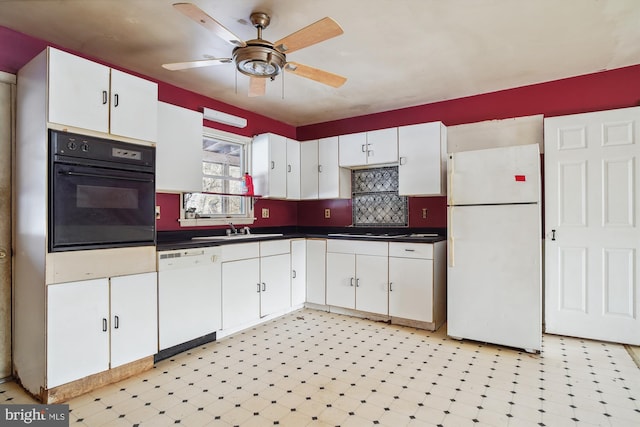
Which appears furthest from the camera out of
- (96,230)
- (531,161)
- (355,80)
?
(355,80)

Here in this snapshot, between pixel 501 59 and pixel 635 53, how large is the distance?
3.58 feet

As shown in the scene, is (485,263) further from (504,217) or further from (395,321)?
(395,321)

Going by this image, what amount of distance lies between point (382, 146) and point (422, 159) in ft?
1.68

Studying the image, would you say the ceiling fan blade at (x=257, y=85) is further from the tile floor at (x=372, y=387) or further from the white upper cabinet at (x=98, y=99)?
the tile floor at (x=372, y=387)

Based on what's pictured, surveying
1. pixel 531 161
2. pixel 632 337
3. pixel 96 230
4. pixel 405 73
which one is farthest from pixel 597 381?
pixel 96 230

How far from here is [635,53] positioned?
2.91 metres

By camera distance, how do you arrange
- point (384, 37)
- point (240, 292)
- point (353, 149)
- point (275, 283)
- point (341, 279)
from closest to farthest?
point (384, 37) → point (240, 292) → point (275, 283) → point (341, 279) → point (353, 149)

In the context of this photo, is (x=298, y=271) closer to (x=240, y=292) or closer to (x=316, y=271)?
(x=316, y=271)

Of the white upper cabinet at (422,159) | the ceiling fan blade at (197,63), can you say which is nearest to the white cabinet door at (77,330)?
the ceiling fan blade at (197,63)

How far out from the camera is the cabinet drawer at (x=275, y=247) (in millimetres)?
3723

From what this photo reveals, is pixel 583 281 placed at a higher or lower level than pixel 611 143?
lower

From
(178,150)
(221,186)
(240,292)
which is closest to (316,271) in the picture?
(240,292)

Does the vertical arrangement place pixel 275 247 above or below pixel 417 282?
above

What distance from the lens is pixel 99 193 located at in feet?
7.77
